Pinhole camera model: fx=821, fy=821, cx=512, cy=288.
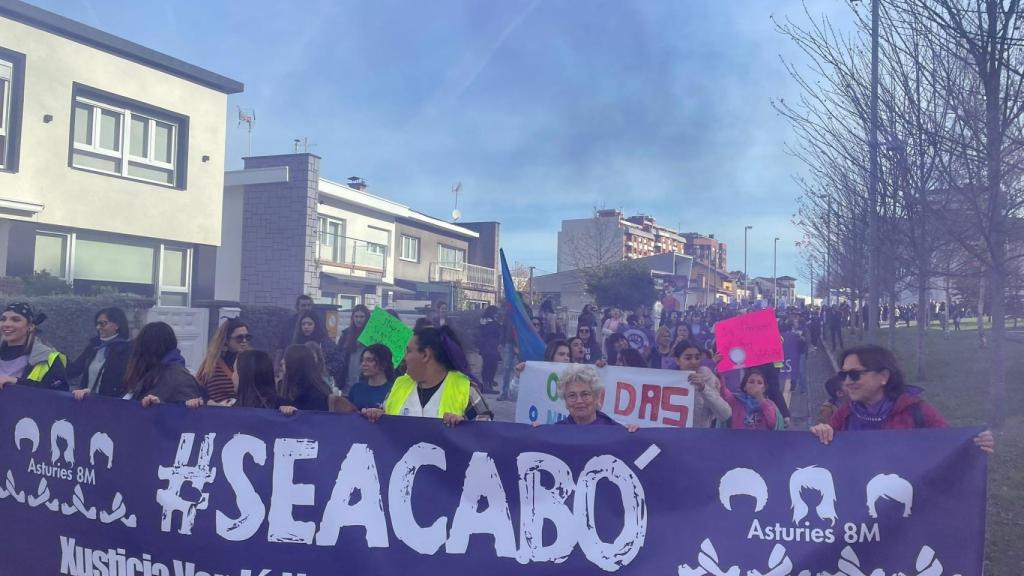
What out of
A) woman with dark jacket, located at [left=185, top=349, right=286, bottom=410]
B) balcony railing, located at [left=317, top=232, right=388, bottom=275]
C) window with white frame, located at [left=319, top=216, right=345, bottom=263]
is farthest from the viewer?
balcony railing, located at [left=317, top=232, right=388, bottom=275]

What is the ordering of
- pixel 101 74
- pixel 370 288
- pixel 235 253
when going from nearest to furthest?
pixel 101 74 → pixel 235 253 → pixel 370 288

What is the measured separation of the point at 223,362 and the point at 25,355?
4.21 ft

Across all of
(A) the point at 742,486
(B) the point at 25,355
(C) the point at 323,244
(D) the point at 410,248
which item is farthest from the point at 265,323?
(D) the point at 410,248

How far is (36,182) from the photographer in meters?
14.6

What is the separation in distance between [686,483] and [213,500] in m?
2.35

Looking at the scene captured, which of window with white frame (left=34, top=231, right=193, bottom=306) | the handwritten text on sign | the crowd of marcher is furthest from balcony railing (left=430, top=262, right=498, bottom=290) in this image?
the crowd of marcher

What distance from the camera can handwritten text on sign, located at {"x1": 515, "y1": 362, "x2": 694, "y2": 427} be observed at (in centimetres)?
618

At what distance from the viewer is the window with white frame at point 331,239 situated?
29438 millimetres

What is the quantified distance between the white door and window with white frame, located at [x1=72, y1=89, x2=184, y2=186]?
153 inches

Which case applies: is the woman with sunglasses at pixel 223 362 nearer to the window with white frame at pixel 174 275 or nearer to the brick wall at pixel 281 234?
the window with white frame at pixel 174 275

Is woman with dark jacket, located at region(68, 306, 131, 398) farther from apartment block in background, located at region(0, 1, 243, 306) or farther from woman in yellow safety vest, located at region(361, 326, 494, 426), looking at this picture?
apartment block in background, located at region(0, 1, 243, 306)

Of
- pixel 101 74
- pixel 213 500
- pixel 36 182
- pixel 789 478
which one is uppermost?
pixel 101 74

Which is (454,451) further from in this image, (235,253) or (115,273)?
(235,253)

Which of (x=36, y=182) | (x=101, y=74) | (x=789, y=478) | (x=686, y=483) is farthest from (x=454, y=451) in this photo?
(x=101, y=74)
